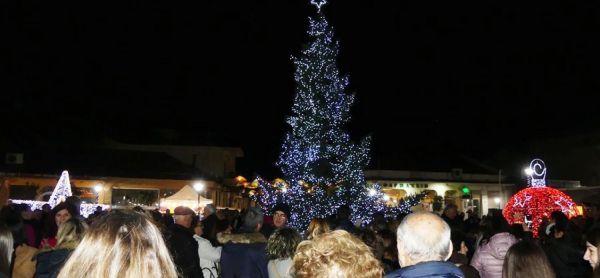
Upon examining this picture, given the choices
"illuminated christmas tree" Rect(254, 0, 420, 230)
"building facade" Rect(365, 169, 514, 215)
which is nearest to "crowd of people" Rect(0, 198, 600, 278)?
"illuminated christmas tree" Rect(254, 0, 420, 230)

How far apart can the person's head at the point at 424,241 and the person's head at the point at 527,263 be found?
1820 millimetres

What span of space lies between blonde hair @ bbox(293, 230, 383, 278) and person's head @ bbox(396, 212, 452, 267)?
206 millimetres

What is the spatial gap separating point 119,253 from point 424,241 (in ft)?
6.53

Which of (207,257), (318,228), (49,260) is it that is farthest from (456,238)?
(49,260)

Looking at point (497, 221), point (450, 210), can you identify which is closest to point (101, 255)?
point (497, 221)

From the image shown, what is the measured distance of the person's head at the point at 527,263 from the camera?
500 centimetres

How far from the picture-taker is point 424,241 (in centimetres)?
352

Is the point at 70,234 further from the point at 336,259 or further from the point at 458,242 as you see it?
the point at 458,242

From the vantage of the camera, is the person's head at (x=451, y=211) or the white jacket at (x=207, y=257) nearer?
the white jacket at (x=207, y=257)

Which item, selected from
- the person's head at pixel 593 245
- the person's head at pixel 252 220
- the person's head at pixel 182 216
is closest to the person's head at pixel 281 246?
the person's head at pixel 252 220

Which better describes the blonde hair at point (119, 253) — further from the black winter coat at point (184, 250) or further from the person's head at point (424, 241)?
the black winter coat at point (184, 250)

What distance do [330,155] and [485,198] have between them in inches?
1519

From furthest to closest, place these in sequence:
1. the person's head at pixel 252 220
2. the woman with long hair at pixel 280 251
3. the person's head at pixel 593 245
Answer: the person's head at pixel 252 220 < the woman with long hair at pixel 280 251 < the person's head at pixel 593 245

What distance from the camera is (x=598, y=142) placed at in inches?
1703
